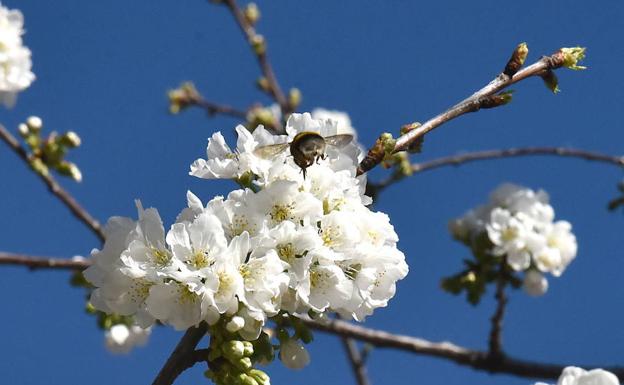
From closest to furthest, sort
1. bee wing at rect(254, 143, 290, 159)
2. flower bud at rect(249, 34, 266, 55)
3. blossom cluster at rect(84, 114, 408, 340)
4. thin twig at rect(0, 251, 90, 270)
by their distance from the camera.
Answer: blossom cluster at rect(84, 114, 408, 340)
bee wing at rect(254, 143, 290, 159)
thin twig at rect(0, 251, 90, 270)
flower bud at rect(249, 34, 266, 55)

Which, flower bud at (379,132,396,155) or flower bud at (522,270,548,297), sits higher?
flower bud at (522,270,548,297)

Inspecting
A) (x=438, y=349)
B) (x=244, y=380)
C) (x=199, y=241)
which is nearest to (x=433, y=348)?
(x=438, y=349)

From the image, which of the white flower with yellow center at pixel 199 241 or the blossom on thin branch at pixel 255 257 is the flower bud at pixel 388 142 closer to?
the blossom on thin branch at pixel 255 257

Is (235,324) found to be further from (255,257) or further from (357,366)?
(357,366)

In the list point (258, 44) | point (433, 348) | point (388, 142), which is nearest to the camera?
point (388, 142)

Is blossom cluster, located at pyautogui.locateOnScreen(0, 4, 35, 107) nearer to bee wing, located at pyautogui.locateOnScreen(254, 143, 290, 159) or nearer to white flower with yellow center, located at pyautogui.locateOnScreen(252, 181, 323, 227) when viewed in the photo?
bee wing, located at pyautogui.locateOnScreen(254, 143, 290, 159)

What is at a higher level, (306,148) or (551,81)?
(551,81)

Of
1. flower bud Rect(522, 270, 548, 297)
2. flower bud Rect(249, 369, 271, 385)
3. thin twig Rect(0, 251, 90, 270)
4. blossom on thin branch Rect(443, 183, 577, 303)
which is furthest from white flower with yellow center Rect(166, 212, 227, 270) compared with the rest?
flower bud Rect(522, 270, 548, 297)

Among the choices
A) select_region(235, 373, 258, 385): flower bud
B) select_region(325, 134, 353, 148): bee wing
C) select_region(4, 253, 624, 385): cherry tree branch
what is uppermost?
select_region(4, 253, 624, 385): cherry tree branch
